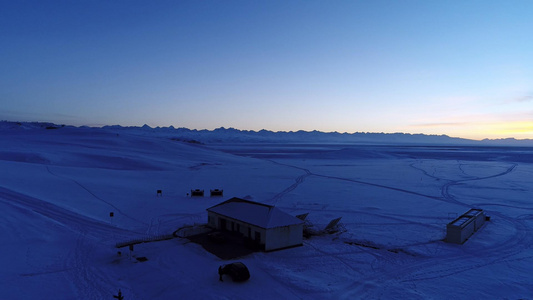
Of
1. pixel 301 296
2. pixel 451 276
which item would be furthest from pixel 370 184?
pixel 301 296

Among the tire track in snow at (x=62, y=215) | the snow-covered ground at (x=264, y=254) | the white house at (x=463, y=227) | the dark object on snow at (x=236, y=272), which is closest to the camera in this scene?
the snow-covered ground at (x=264, y=254)

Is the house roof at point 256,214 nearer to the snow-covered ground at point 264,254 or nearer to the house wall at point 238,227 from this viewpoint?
the house wall at point 238,227

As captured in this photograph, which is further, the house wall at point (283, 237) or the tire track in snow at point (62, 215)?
the tire track in snow at point (62, 215)

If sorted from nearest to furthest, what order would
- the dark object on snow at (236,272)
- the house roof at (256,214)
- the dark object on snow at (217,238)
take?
the dark object on snow at (236,272), the house roof at (256,214), the dark object on snow at (217,238)

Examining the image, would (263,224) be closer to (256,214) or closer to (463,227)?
(256,214)

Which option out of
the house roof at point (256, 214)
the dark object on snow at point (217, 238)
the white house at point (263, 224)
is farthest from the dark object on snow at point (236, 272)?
the dark object on snow at point (217, 238)

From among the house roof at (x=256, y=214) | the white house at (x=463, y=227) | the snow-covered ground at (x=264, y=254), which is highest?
the house roof at (x=256, y=214)

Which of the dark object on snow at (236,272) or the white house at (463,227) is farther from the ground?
the white house at (463,227)

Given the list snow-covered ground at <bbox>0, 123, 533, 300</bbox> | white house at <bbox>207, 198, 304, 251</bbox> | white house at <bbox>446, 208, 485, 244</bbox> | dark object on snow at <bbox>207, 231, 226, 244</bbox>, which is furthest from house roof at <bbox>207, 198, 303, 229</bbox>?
white house at <bbox>446, 208, 485, 244</bbox>
